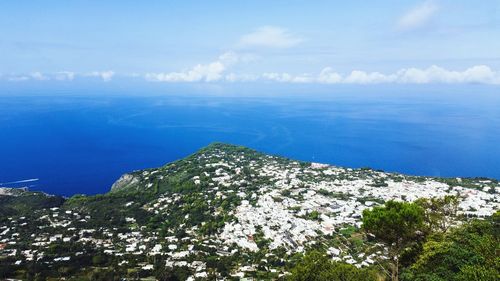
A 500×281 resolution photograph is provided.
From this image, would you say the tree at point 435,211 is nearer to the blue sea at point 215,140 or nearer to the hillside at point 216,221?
the hillside at point 216,221

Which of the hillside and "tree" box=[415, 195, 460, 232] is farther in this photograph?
the hillside

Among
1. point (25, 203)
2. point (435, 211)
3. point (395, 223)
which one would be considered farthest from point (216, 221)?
point (25, 203)

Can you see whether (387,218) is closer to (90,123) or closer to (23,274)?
(23,274)

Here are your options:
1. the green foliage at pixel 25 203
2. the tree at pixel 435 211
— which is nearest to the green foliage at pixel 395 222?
the tree at pixel 435 211

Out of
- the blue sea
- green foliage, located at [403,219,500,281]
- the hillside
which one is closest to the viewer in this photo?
green foliage, located at [403,219,500,281]

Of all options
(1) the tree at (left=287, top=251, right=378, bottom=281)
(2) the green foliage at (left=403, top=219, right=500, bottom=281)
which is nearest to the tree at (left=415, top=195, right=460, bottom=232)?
(2) the green foliage at (left=403, top=219, right=500, bottom=281)

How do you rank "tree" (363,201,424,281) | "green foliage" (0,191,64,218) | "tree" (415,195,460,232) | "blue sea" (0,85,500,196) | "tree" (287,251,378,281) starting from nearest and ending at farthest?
"tree" (287,251,378,281) → "tree" (363,201,424,281) → "tree" (415,195,460,232) → "green foliage" (0,191,64,218) → "blue sea" (0,85,500,196)

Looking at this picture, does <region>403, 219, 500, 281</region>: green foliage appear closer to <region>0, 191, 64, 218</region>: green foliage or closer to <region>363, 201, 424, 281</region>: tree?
<region>363, 201, 424, 281</region>: tree
